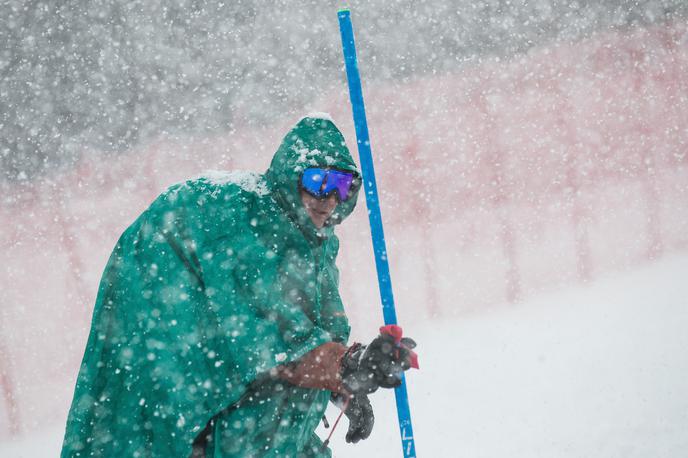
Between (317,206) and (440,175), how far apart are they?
3284 millimetres

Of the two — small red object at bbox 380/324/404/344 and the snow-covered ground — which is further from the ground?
small red object at bbox 380/324/404/344

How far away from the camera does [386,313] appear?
1.66m

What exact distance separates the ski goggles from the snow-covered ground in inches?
101

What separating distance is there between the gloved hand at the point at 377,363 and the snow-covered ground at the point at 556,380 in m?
2.38

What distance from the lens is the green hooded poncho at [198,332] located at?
1.33 m

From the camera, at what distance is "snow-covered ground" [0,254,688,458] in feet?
11.2

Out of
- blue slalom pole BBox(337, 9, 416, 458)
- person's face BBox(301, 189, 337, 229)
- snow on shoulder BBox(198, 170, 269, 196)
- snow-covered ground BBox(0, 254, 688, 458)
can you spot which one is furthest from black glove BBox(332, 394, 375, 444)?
snow-covered ground BBox(0, 254, 688, 458)

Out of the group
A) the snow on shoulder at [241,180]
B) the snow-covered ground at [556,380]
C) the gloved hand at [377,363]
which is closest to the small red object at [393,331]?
the gloved hand at [377,363]

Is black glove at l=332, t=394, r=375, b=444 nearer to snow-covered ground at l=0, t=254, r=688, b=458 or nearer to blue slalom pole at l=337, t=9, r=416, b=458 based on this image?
blue slalom pole at l=337, t=9, r=416, b=458

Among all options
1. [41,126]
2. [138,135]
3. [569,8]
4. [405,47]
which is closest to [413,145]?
[405,47]

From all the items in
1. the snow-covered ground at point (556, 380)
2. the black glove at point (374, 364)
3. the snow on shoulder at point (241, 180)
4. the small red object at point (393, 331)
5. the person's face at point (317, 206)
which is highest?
the snow on shoulder at point (241, 180)

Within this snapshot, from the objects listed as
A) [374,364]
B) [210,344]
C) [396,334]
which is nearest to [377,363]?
[374,364]

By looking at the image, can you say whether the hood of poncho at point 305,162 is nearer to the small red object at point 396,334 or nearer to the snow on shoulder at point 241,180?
the snow on shoulder at point 241,180

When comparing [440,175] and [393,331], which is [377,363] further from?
[440,175]
